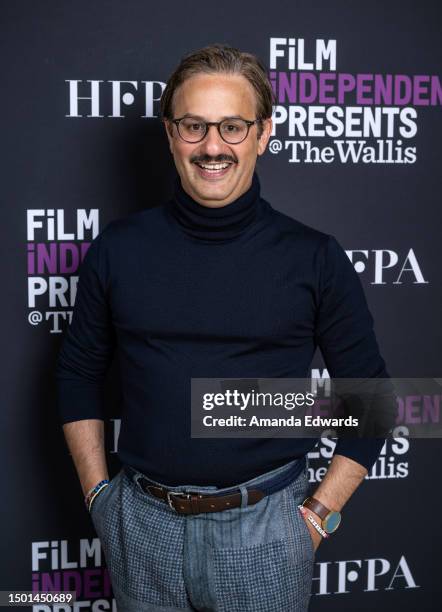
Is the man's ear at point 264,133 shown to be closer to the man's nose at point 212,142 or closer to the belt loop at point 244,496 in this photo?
the man's nose at point 212,142

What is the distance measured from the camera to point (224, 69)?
1.53 m

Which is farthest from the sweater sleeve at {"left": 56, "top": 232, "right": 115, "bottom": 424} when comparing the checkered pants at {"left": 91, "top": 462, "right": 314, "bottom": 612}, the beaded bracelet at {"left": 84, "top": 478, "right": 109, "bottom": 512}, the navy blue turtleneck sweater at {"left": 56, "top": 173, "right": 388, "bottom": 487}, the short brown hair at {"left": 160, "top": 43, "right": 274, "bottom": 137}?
the short brown hair at {"left": 160, "top": 43, "right": 274, "bottom": 137}

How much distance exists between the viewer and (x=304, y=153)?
7.06 ft

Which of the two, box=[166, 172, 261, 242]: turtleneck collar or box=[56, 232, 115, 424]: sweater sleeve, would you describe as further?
box=[56, 232, 115, 424]: sweater sleeve

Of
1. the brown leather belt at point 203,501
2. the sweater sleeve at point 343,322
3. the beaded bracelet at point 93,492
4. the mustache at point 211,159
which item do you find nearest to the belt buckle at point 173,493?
the brown leather belt at point 203,501

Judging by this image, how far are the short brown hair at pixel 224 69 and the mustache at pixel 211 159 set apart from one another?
0.36 ft

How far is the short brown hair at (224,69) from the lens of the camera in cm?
153

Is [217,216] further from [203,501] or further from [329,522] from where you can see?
[329,522]

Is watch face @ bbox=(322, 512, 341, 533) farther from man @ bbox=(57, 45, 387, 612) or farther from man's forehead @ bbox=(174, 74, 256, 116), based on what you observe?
man's forehead @ bbox=(174, 74, 256, 116)

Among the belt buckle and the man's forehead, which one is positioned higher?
the man's forehead

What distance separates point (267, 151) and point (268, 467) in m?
0.93

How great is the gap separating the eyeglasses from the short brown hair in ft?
0.17

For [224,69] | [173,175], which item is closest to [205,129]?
[224,69]

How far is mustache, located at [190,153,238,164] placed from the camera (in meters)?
1.52
